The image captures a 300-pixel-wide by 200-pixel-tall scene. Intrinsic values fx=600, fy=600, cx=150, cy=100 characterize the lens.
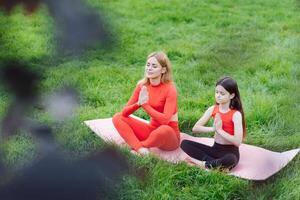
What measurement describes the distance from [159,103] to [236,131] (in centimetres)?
26

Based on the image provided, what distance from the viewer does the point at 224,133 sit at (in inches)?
64.9

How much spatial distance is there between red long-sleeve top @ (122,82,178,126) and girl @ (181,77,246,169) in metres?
0.09

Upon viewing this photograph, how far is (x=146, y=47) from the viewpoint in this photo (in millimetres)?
833

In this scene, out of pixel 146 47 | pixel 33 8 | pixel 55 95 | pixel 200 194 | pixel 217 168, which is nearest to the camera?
pixel 33 8

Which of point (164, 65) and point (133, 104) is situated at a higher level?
point (164, 65)

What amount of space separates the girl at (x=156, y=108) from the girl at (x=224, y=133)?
72 millimetres

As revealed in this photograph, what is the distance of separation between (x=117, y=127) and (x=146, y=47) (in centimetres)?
101

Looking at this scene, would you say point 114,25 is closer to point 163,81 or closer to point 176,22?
point 176,22

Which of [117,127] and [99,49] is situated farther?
[117,127]

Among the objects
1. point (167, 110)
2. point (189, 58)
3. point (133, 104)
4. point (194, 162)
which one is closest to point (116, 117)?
point (133, 104)

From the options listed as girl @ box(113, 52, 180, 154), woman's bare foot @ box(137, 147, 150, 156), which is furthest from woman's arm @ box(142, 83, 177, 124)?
woman's bare foot @ box(137, 147, 150, 156)

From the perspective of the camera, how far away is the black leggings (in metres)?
1.64

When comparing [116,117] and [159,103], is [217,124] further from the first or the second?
[116,117]

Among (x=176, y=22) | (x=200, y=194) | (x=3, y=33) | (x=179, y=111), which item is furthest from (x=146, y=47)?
(x=179, y=111)
